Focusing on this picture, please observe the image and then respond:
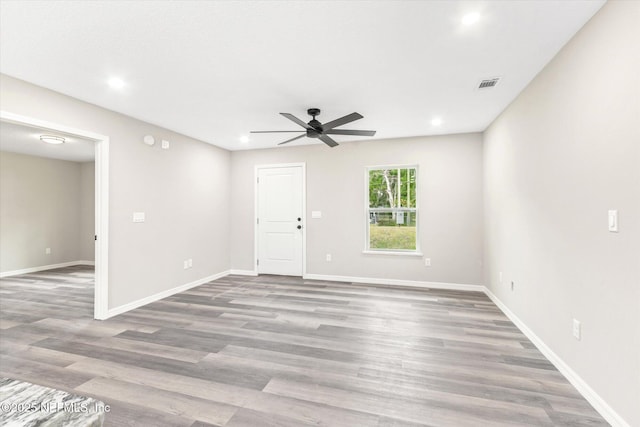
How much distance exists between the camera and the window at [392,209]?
507 cm

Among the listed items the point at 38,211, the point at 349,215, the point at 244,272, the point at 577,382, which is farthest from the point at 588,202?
the point at 38,211

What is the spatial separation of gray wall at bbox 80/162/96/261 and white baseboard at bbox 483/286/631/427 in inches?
348

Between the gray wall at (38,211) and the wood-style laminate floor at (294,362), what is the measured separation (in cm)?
259

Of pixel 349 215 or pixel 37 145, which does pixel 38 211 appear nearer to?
pixel 37 145

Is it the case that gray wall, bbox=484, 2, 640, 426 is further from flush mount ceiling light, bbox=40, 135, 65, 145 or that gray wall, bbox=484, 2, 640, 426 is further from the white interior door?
flush mount ceiling light, bbox=40, 135, 65, 145

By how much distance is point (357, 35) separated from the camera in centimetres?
214

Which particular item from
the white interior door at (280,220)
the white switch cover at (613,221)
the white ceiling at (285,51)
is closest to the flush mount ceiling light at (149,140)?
the white ceiling at (285,51)

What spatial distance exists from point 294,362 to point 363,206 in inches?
128

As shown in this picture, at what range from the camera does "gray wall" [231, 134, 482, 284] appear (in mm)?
4727

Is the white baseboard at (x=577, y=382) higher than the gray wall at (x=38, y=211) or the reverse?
the reverse

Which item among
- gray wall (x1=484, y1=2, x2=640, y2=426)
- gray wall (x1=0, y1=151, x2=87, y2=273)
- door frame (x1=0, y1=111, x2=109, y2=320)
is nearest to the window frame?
gray wall (x1=484, y1=2, x2=640, y2=426)

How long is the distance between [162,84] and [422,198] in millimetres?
4037

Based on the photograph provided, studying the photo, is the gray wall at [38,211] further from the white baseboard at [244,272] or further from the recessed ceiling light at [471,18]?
the recessed ceiling light at [471,18]

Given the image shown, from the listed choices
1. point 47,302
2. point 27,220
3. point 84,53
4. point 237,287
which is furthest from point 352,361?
point 27,220
